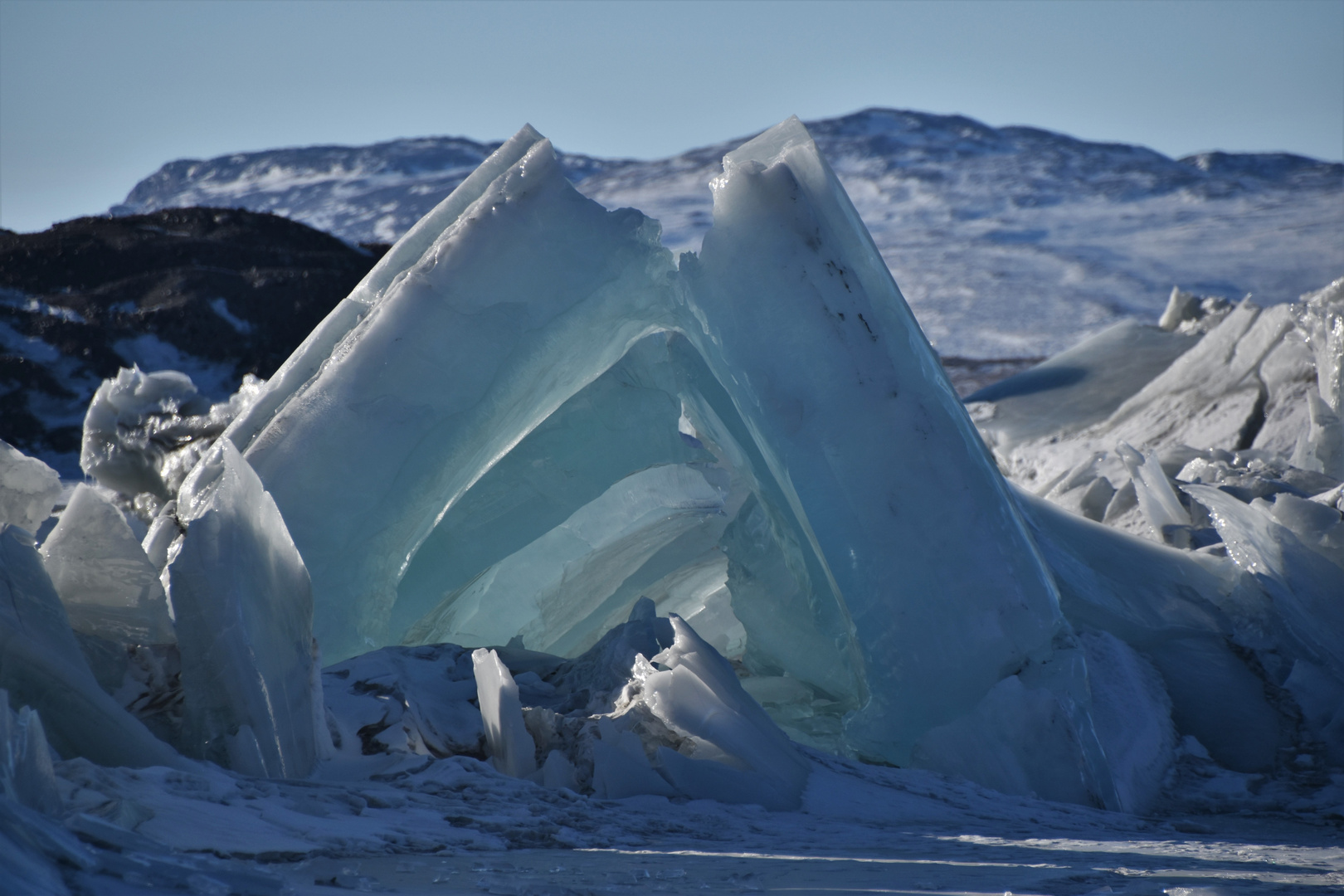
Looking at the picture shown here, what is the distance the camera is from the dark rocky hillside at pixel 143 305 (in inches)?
273

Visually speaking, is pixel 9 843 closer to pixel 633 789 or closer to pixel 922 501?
pixel 633 789

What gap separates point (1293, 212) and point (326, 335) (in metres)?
27.6

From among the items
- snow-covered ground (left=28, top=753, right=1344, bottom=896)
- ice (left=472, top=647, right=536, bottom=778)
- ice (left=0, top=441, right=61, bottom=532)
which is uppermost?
ice (left=0, top=441, right=61, bottom=532)

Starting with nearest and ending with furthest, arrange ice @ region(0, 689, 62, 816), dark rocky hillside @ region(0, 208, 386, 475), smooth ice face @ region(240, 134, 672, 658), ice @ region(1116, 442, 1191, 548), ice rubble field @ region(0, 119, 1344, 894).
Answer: ice @ region(0, 689, 62, 816) < ice rubble field @ region(0, 119, 1344, 894) < smooth ice face @ region(240, 134, 672, 658) < ice @ region(1116, 442, 1191, 548) < dark rocky hillside @ region(0, 208, 386, 475)

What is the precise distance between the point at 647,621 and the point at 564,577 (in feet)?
3.35

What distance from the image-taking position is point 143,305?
7.92 m

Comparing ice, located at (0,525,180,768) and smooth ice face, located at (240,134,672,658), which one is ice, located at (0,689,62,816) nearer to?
A: ice, located at (0,525,180,768)

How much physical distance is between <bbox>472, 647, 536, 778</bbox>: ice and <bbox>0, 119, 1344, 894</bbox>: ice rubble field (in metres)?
0.01

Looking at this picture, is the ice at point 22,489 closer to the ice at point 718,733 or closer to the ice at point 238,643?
the ice at point 238,643

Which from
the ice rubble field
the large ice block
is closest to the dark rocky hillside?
the ice rubble field

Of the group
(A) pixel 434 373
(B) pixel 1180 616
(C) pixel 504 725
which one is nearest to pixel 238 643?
(C) pixel 504 725

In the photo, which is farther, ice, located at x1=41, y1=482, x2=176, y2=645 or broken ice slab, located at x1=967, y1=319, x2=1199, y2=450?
broken ice slab, located at x1=967, y1=319, x2=1199, y2=450

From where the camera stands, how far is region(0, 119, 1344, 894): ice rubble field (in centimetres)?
166

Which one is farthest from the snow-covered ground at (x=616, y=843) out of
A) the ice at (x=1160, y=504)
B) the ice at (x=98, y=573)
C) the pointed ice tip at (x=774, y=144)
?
the ice at (x=1160, y=504)
